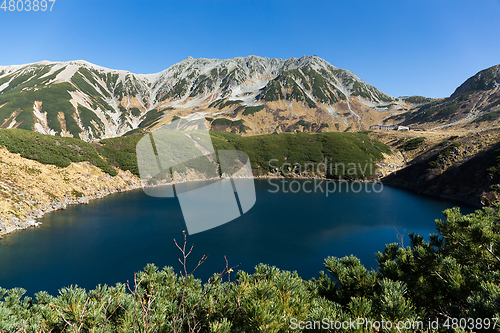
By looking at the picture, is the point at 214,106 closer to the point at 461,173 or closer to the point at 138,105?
the point at 138,105

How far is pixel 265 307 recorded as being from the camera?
8.92 feet

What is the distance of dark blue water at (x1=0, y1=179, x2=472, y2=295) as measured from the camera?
617 inches

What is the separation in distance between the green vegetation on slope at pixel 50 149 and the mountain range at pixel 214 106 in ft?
194

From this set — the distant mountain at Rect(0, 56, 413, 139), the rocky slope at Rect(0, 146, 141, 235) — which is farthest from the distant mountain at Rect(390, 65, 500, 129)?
the rocky slope at Rect(0, 146, 141, 235)

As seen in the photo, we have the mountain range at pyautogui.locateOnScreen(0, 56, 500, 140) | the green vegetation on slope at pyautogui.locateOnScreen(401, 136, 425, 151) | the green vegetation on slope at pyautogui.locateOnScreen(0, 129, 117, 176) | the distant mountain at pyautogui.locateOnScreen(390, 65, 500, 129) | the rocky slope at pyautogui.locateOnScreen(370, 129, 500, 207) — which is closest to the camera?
the green vegetation on slope at pyautogui.locateOnScreen(0, 129, 117, 176)

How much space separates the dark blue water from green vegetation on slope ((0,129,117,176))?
9514 millimetres

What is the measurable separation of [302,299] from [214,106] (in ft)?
567

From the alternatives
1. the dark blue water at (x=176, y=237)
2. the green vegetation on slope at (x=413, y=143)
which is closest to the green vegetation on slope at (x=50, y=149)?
the dark blue water at (x=176, y=237)

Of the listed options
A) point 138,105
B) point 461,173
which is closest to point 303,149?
point 461,173

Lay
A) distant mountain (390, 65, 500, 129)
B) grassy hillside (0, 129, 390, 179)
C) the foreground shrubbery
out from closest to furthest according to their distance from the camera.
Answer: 1. the foreground shrubbery
2. grassy hillside (0, 129, 390, 179)
3. distant mountain (390, 65, 500, 129)

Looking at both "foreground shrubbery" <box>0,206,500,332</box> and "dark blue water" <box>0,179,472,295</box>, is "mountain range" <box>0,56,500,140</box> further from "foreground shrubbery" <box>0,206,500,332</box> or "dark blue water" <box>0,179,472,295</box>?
"foreground shrubbery" <box>0,206,500,332</box>

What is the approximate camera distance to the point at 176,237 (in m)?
21.8

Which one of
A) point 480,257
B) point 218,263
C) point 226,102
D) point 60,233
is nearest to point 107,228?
point 60,233

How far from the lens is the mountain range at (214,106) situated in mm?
103312
